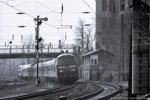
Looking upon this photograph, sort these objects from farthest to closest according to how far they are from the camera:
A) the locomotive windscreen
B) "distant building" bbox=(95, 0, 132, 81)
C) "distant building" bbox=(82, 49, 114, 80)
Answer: "distant building" bbox=(95, 0, 132, 81) < "distant building" bbox=(82, 49, 114, 80) < the locomotive windscreen

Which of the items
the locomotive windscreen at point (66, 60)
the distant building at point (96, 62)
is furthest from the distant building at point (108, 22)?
the locomotive windscreen at point (66, 60)

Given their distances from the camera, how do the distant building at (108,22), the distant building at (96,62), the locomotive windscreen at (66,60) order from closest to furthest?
the locomotive windscreen at (66,60) < the distant building at (96,62) < the distant building at (108,22)

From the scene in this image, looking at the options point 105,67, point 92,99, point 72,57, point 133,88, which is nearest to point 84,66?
point 105,67

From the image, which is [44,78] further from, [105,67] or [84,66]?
[84,66]

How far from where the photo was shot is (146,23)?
39.7 feet

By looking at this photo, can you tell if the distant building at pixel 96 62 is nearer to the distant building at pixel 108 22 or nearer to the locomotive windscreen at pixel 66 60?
the distant building at pixel 108 22

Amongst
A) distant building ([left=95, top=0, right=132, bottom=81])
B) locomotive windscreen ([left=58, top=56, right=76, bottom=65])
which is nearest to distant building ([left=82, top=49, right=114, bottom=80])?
distant building ([left=95, top=0, right=132, bottom=81])

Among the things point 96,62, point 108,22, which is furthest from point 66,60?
point 108,22

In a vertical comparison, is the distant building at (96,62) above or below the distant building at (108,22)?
below

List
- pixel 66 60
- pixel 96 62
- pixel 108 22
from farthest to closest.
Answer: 1. pixel 108 22
2. pixel 96 62
3. pixel 66 60

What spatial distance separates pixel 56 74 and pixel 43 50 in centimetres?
3047

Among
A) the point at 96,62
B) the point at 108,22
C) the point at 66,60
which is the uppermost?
the point at 108,22

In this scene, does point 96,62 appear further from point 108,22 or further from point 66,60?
point 66,60

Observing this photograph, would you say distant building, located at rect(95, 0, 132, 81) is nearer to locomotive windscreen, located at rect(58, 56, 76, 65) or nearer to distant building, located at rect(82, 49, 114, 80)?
distant building, located at rect(82, 49, 114, 80)
